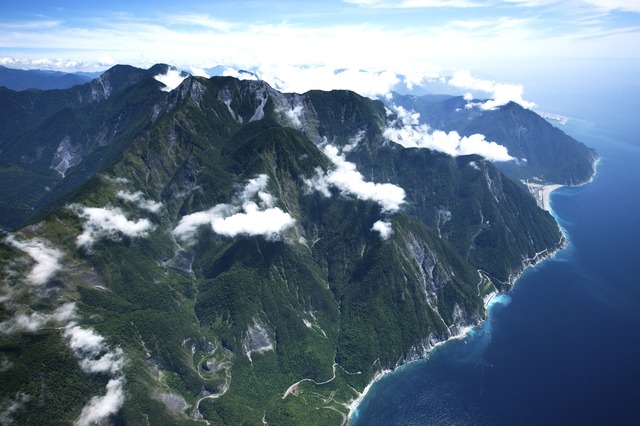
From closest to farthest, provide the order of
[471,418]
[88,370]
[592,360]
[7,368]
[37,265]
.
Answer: [7,368] → [88,370] → [471,418] → [37,265] → [592,360]

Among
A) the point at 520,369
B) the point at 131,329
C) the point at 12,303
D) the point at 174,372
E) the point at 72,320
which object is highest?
the point at 12,303

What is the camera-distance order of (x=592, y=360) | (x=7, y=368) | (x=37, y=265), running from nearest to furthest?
(x=7, y=368) → (x=37, y=265) → (x=592, y=360)

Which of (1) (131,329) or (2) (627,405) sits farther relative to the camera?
(1) (131,329)

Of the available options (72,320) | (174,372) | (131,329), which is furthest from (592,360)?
(72,320)

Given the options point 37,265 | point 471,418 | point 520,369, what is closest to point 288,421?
point 471,418

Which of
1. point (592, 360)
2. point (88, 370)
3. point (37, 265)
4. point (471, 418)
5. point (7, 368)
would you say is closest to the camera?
point (7, 368)

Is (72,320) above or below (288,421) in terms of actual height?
above

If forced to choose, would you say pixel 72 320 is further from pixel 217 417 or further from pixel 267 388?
pixel 267 388

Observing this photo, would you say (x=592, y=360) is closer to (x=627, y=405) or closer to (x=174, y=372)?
(x=627, y=405)

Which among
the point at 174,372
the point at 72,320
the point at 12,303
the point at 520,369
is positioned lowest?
the point at 520,369
